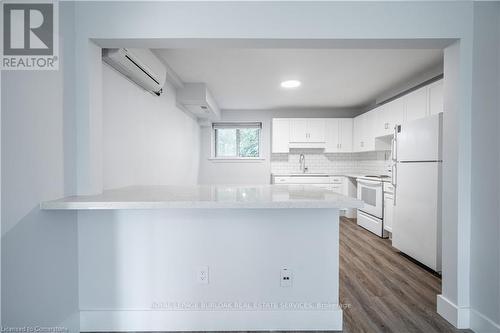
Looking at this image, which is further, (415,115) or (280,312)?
(415,115)

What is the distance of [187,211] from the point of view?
1.71 m

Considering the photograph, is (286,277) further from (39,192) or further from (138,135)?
(138,135)

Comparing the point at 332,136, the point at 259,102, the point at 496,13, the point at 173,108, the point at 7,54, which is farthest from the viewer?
the point at 332,136

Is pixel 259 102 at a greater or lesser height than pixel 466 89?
greater

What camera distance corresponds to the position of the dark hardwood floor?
5.89 feet

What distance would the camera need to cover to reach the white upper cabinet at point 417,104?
3230 mm

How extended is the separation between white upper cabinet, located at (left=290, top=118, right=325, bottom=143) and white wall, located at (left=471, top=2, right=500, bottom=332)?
3894mm

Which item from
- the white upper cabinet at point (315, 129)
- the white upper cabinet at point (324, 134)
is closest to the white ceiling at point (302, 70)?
the white upper cabinet at point (324, 134)

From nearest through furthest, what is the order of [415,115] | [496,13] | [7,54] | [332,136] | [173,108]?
[7,54] < [496,13] < [415,115] < [173,108] < [332,136]

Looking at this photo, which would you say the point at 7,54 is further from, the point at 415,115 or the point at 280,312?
the point at 415,115

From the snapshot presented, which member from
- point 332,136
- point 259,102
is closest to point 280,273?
point 259,102

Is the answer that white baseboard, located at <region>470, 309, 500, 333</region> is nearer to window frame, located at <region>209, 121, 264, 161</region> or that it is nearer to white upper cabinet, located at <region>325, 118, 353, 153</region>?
white upper cabinet, located at <region>325, 118, 353, 153</region>

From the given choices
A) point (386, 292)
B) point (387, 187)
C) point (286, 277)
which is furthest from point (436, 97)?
point (286, 277)

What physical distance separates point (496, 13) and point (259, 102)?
3.78m
